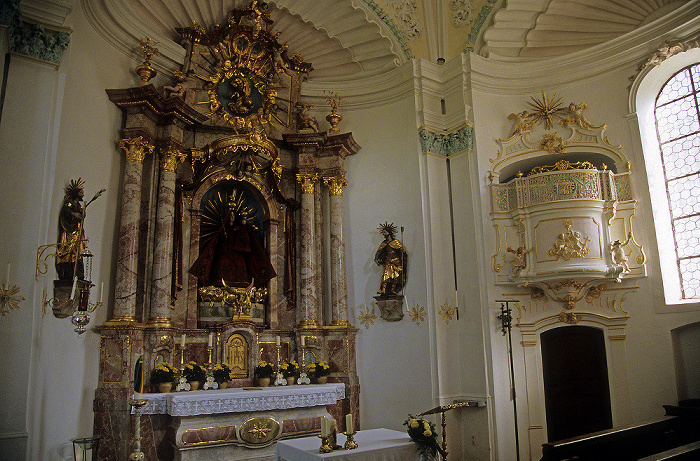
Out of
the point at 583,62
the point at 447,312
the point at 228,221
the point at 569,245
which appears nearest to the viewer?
the point at 569,245

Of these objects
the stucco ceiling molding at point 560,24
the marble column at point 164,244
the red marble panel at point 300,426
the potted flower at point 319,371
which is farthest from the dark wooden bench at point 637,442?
the stucco ceiling molding at point 560,24

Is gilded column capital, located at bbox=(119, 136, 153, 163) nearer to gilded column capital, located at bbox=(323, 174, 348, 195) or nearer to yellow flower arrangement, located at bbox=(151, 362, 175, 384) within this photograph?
yellow flower arrangement, located at bbox=(151, 362, 175, 384)

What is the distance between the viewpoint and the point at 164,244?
923 cm

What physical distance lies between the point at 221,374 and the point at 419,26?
26.1 ft

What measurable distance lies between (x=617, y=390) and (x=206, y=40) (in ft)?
31.2

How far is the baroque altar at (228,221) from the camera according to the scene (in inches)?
→ 350

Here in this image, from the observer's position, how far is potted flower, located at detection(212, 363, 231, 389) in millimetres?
9031

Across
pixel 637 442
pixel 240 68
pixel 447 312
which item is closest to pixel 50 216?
pixel 240 68

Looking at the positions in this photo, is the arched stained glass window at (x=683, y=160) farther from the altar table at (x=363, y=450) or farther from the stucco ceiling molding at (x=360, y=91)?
the altar table at (x=363, y=450)

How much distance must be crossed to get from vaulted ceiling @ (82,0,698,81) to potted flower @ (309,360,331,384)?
6.05 meters

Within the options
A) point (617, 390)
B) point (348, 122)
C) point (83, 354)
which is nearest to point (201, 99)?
point (348, 122)

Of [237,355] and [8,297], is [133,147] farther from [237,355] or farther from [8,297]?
[237,355]

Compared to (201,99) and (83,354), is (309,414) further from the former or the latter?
(201,99)

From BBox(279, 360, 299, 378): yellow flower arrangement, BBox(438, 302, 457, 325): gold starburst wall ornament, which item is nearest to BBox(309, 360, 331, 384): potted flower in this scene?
BBox(279, 360, 299, 378): yellow flower arrangement
